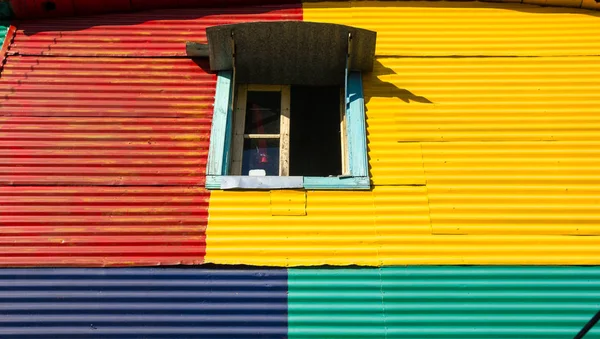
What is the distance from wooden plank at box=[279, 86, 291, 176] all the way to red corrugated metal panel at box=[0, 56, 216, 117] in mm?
764

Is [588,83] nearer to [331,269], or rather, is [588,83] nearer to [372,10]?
[372,10]

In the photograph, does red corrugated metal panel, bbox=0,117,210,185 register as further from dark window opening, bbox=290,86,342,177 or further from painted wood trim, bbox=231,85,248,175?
dark window opening, bbox=290,86,342,177

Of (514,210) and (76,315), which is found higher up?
(514,210)

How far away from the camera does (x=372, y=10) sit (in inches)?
268

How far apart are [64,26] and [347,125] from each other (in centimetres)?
362

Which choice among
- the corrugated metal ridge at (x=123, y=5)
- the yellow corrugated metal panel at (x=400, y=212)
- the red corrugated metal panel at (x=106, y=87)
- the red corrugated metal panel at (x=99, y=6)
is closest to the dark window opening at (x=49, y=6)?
the corrugated metal ridge at (x=123, y=5)

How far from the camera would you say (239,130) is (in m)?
5.78

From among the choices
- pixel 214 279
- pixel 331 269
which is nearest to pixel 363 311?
pixel 331 269

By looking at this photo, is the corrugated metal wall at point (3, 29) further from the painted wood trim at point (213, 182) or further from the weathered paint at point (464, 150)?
the weathered paint at point (464, 150)

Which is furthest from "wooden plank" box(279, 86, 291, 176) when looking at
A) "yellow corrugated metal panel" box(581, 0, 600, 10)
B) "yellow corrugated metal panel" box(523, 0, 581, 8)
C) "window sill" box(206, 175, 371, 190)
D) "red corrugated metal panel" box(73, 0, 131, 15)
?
"yellow corrugated metal panel" box(581, 0, 600, 10)

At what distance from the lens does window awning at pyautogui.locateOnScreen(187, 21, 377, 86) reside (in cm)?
582

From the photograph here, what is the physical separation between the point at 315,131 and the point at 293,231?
144 centimetres

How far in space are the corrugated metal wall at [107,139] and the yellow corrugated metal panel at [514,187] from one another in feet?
7.07

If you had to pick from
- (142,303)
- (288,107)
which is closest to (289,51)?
(288,107)
